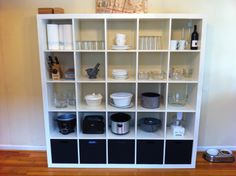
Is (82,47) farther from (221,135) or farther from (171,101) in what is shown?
(221,135)

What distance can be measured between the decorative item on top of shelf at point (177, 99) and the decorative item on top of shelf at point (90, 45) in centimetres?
103

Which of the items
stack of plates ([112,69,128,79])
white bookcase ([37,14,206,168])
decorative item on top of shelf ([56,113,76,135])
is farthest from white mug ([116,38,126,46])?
decorative item on top of shelf ([56,113,76,135])

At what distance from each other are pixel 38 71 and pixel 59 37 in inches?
24.4

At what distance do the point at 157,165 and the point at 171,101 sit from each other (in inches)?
30.3

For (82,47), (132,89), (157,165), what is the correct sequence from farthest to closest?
(132,89) → (157,165) → (82,47)

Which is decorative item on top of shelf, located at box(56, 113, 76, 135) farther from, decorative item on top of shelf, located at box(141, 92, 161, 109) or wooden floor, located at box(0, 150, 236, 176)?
decorative item on top of shelf, located at box(141, 92, 161, 109)

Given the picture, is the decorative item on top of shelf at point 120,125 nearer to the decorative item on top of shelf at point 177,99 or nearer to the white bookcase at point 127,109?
the white bookcase at point 127,109

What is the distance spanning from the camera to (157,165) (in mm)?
2670

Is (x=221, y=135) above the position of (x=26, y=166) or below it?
above

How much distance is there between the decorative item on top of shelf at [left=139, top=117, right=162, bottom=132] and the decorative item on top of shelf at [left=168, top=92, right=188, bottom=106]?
0.28 m

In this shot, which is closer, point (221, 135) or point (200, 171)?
point (200, 171)

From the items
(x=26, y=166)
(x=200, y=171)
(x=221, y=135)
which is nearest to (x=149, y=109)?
(x=200, y=171)

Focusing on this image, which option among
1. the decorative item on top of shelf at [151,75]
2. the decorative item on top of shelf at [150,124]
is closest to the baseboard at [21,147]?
the decorative item on top of shelf at [150,124]

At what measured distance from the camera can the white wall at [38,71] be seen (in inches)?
104
